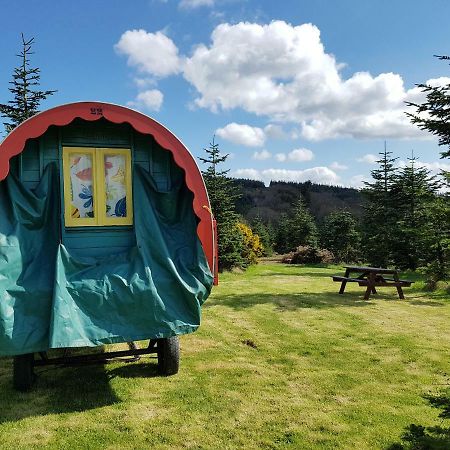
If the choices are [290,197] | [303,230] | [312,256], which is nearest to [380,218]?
[312,256]

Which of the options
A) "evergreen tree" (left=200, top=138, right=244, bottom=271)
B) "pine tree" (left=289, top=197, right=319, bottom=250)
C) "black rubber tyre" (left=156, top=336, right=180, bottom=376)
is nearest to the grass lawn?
"black rubber tyre" (left=156, top=336, right=180, bottom=376)

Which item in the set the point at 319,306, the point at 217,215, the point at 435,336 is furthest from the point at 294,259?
the point at 435,336

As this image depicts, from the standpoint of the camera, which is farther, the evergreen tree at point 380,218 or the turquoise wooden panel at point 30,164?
the evergreen tree at point 380,218

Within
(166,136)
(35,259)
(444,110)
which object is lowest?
(35,259)

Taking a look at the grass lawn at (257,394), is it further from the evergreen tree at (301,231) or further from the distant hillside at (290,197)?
the distant hillside at (290,197)

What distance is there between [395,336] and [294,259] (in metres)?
19.7

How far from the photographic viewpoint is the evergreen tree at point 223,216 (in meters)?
19.0

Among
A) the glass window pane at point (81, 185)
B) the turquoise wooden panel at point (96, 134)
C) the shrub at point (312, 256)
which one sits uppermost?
the turquoise wooden panel at point (96, 134)

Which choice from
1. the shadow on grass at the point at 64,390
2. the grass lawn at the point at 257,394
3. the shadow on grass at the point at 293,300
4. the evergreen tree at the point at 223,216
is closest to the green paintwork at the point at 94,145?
the shadow on grass at the point at 64,390

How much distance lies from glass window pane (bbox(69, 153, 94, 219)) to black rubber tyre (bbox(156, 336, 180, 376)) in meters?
1.70

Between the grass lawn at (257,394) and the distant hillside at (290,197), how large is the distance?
157 feet

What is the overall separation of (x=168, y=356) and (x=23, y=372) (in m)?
1.54

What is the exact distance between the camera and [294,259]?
26656 millimetres

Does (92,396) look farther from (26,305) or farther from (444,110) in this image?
(444,110)
